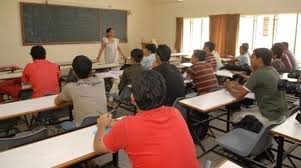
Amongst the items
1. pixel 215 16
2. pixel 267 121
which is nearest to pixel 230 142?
pixel 267 121

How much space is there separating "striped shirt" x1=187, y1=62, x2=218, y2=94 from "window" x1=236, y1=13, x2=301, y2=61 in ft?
14.0

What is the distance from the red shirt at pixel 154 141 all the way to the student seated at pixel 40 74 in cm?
248

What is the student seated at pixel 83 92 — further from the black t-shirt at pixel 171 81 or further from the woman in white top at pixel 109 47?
the woman in white top at pixel 109 47

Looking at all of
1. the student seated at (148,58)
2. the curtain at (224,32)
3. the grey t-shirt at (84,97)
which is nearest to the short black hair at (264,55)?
the grey t-shirt at (84,97)

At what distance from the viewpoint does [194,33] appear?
9.31m

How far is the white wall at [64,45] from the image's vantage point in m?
6.62

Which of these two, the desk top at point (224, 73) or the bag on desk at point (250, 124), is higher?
the desk top at point (224, 73)

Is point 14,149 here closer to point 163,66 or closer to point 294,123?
point 163,66

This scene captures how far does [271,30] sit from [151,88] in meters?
6.94

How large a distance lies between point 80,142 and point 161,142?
33.3 inches

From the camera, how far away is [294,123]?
237 centimetres

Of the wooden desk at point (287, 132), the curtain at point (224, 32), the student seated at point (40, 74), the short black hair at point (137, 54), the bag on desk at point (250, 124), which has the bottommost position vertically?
the bag on desk at point (250, 124)

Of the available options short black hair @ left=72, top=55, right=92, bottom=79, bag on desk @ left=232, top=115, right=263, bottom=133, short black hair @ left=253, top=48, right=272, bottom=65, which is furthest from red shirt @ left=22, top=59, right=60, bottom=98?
short black hair @ left=253, top=48, right=272, bottom=65

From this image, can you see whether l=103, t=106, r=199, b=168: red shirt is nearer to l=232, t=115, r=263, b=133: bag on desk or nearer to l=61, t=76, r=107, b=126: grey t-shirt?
l=61, t=76, r=107, b=126: grey t-shirt
